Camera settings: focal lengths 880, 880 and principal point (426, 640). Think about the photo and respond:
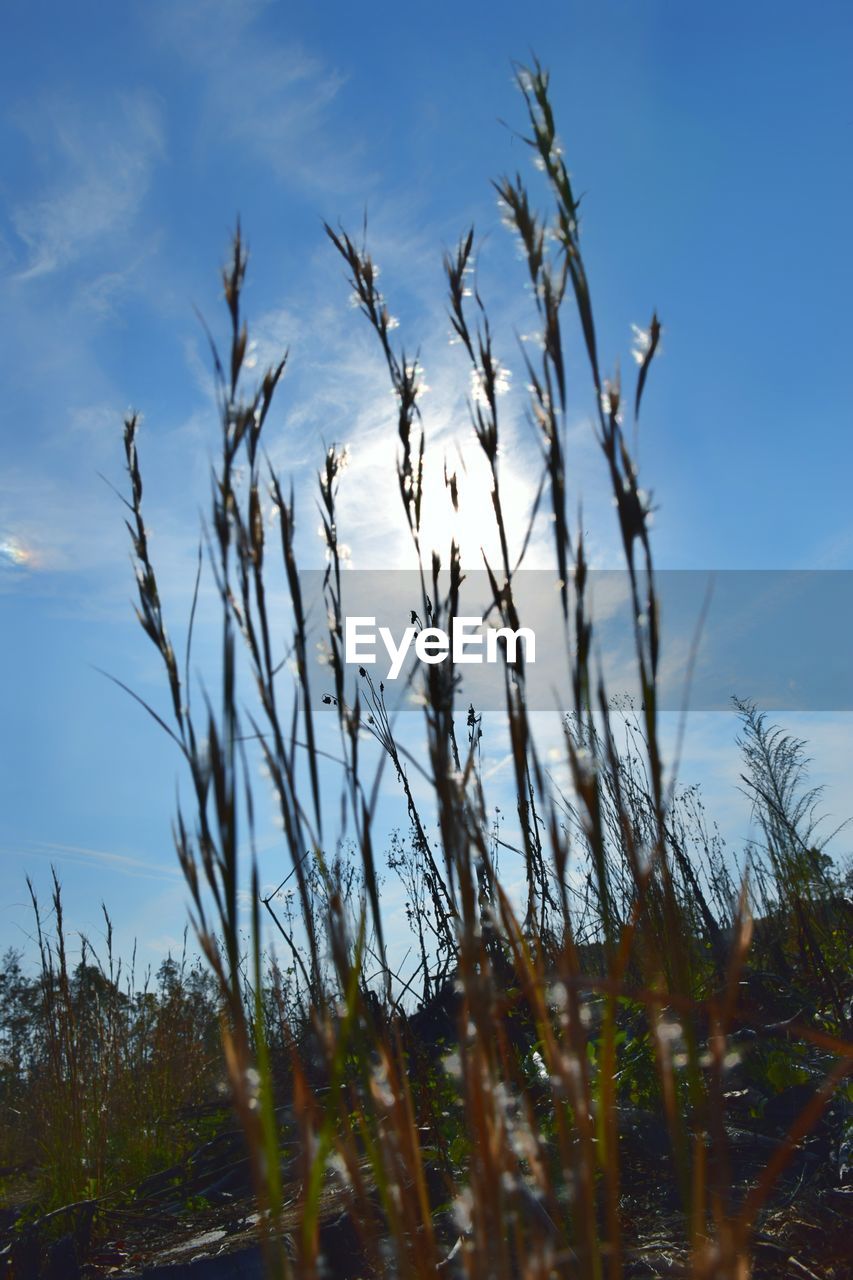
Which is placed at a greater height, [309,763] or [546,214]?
[546,214]

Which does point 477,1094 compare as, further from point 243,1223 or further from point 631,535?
point 243,1223

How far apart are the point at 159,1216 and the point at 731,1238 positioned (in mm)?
3552

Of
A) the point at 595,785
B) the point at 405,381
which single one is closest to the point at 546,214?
the point at 405,381

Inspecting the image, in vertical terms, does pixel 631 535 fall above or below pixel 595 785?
above

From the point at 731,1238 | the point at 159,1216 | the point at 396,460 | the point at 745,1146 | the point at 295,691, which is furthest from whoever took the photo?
the point at 159,1216

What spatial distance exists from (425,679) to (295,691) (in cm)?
16

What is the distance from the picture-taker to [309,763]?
41.7 inches

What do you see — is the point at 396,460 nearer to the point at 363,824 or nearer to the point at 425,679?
the point at 425,679

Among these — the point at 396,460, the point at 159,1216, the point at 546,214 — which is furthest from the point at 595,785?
the point at 159,1216

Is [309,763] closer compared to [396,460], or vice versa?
[309,763]

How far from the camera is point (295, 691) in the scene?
107cm

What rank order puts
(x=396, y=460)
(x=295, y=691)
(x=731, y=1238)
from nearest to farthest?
(x=731, y=1238) < (x=295, y=691) < (x=396, y=460)

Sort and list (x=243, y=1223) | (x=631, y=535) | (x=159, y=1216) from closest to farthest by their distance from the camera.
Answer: (x=631, y=535), (x=243, y=1223), (x=159, y=1216)

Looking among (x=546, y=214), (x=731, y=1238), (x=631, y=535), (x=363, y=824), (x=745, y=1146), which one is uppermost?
(x=546, y=214)
